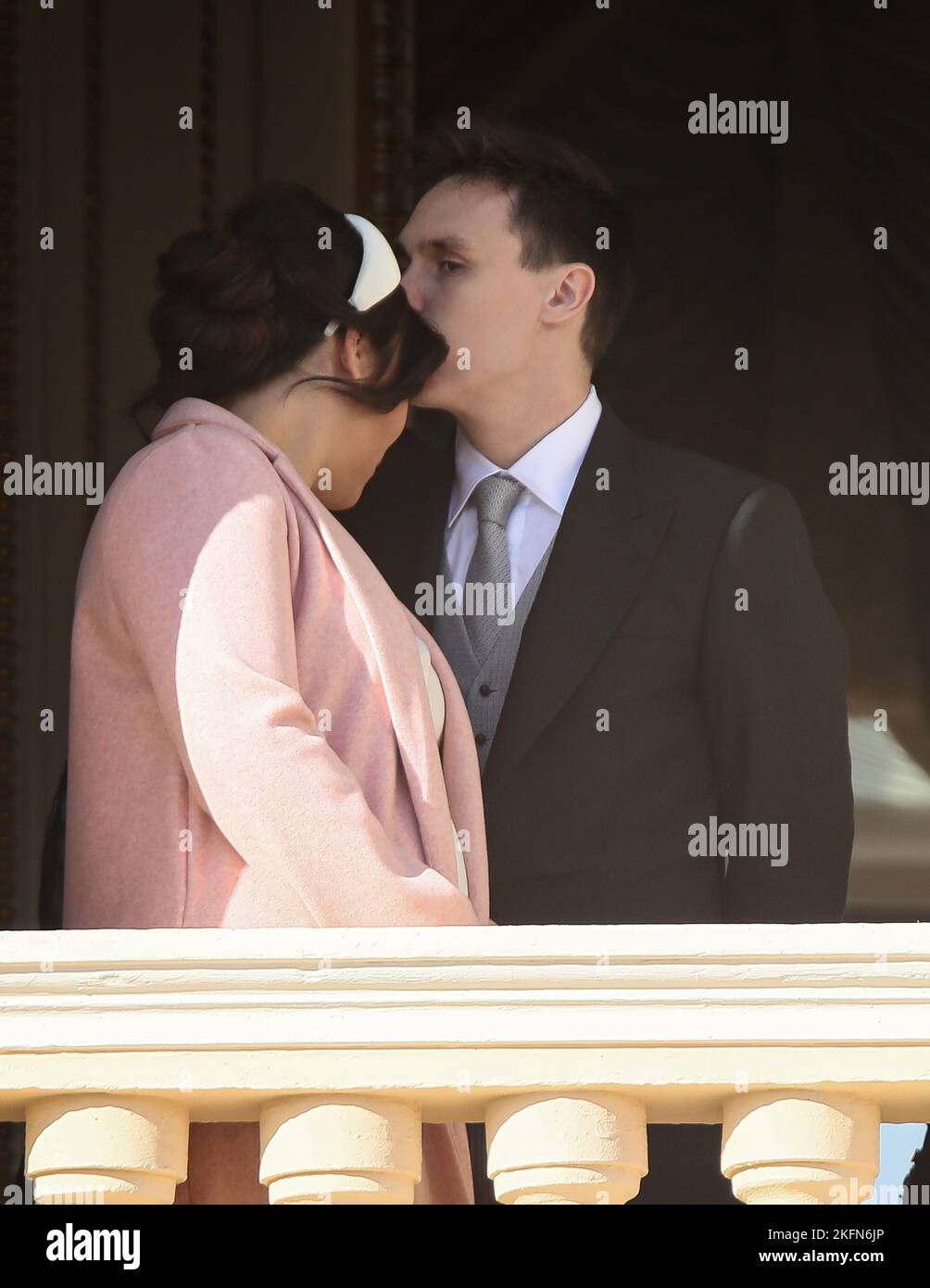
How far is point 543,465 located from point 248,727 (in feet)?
3.83

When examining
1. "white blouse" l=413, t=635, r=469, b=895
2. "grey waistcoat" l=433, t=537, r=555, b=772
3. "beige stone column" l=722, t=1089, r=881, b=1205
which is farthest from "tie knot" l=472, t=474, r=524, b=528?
"beige stone column" l=722, t=1089, r=881, b=1205

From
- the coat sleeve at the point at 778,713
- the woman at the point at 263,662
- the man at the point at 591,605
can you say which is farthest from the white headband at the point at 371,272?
the coat sleeve at the point at 778,713

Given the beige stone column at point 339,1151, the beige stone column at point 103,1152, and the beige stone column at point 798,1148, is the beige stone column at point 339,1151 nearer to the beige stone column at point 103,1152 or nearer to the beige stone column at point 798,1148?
the beige stone column at point 103,1152

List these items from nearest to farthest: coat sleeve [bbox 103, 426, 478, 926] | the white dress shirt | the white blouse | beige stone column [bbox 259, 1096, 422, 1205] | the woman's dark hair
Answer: beige stone column [bbox 259, 1096, 422, 1205]
coat sleeve [bbox 103, 426, 478, 926]
the white blouse
the woman's dark hair
the white dress shirt

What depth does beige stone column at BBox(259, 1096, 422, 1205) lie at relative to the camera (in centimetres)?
242

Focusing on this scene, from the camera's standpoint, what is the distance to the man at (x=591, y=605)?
3812 millimetres

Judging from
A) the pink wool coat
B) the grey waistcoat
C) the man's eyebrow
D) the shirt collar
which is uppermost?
the man's eyebrow

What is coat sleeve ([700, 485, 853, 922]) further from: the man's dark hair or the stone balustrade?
the stone balustrade

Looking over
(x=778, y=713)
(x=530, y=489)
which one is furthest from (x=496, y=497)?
(x=778, y=713)

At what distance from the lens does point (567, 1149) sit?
95.7 inches

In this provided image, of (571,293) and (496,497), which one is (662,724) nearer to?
(496,497)

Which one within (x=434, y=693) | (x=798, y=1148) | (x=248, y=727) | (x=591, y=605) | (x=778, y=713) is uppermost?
(x=591, y=605)

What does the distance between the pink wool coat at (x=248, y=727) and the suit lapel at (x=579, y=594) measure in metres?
0.42

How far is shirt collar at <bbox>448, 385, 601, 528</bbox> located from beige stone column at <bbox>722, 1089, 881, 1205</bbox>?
65.0 inches
